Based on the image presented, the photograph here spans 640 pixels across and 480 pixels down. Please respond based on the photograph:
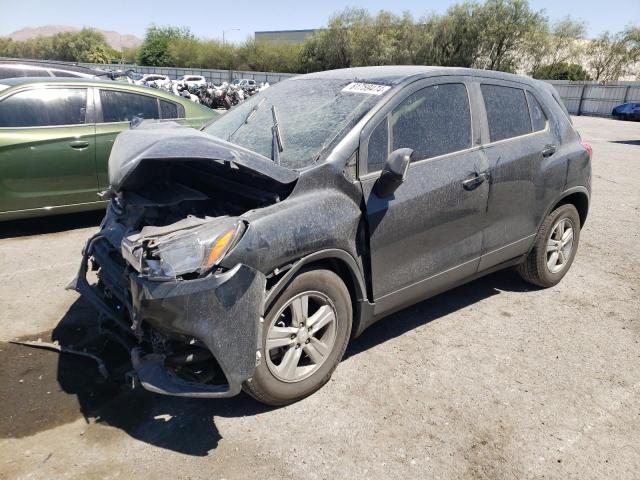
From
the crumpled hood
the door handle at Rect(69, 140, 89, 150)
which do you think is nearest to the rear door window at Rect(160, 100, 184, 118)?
the door handle at Rect(69, 140, 89, 150)

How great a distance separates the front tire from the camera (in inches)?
109

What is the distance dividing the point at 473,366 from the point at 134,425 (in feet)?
6.98

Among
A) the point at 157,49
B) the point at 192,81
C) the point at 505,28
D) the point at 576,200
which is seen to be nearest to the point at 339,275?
the point at 576,200

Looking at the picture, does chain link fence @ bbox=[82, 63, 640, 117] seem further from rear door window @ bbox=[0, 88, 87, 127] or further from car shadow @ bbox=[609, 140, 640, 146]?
rear door window @ bbox=[0, 88, 87, 127]

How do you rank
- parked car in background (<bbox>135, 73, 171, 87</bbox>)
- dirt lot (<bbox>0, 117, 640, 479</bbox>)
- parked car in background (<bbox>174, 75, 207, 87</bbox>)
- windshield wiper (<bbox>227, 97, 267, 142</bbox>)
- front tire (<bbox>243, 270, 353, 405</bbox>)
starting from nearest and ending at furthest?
dirt lot (<bbox>0, 117, 640, 479</bbox>)
front tire (<bbox>243, 270, 353, 405</bbox>)
windshield wiper (<bbox>227, 97, 267, 142</bbox>)
parked car in background (<bbox>174, 75, 207, 87</bbox>)
parked car in background (<bbox>135, 73, 171, 87</bbox>)

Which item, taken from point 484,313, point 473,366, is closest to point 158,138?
point 473,366

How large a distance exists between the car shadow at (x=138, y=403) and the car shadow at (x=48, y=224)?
2.57 meters

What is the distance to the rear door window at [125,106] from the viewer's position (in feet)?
19.9

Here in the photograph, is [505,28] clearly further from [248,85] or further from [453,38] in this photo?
[248,85]

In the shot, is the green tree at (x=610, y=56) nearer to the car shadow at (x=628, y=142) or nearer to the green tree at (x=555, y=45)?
the green tree at (x=555, y=45)

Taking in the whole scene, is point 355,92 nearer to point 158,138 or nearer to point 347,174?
point 347,174

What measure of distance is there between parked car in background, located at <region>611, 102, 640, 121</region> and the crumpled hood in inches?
1287

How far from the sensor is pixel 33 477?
2465 mm

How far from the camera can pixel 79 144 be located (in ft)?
18.9
